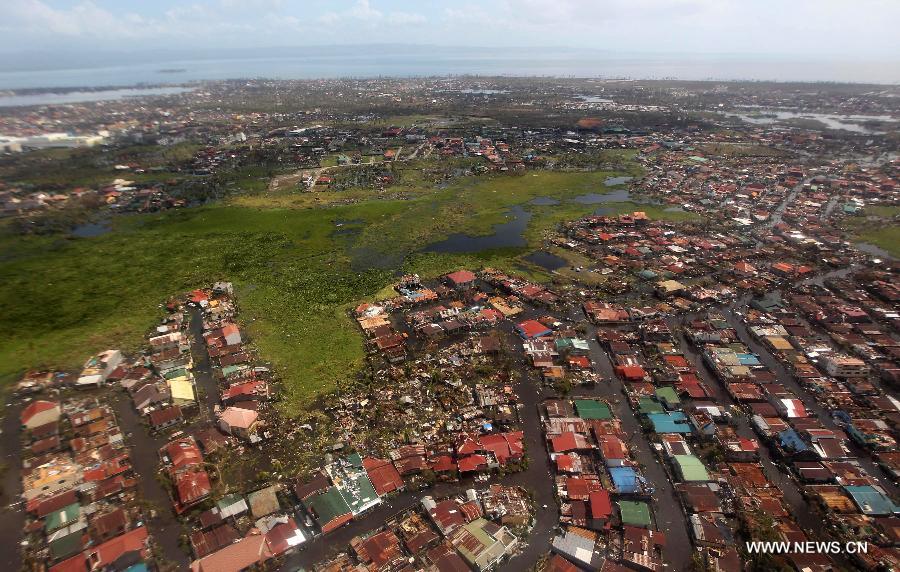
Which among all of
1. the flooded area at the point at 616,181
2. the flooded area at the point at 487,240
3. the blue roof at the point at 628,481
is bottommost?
the blue roof at the point at 628,481

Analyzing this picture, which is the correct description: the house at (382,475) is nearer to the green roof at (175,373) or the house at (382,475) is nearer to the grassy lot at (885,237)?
the green roof at (175,373)

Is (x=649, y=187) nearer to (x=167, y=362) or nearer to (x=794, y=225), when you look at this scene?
(x=794, y=225)

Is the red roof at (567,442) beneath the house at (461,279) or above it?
beneath

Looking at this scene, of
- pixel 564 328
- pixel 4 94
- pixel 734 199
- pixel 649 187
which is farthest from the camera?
pixel 4 94

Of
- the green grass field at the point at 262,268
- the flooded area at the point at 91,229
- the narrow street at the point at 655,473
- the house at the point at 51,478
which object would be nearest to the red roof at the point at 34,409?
the house at the point at 51,478

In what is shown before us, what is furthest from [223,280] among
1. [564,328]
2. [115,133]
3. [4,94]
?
[4,94]

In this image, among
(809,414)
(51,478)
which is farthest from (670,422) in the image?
(51,478)

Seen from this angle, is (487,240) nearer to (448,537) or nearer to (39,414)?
(448,537)
